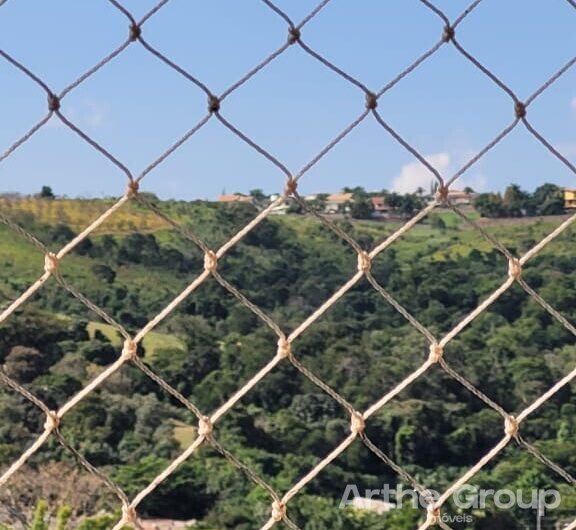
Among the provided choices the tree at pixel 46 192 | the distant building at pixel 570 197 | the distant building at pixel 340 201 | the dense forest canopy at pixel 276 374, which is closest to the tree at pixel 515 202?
the dense forest canopy at pixel 276 374

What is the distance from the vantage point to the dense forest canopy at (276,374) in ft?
37.2

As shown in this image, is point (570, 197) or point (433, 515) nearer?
point (433, 515)

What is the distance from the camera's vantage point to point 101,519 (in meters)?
7.39

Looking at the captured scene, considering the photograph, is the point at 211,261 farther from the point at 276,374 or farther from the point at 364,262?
the point at 276,374

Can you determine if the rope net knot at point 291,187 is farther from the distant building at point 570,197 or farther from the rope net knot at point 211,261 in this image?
the distant building at point 570,197

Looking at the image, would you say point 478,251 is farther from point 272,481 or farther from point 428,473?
point 272,481

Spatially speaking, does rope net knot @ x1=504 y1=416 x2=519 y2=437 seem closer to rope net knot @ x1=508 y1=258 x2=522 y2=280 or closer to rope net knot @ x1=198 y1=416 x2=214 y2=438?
rope net knot @ x1=508 y1=258 x2=522 y2=280

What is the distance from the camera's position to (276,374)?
1647 centimetres

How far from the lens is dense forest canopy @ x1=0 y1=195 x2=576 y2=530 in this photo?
11.3 metres

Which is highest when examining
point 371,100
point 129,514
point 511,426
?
point 371,100

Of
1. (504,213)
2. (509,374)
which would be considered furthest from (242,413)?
(504,213)

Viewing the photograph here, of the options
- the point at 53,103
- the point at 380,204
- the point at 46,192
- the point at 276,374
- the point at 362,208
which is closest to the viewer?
the point at 53,103

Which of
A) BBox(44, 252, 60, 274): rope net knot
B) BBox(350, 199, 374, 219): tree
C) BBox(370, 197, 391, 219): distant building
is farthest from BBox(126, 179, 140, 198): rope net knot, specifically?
BBox(350, 199, 374, 219): tree

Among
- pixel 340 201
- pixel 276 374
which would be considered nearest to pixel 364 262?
pixel 340 201
